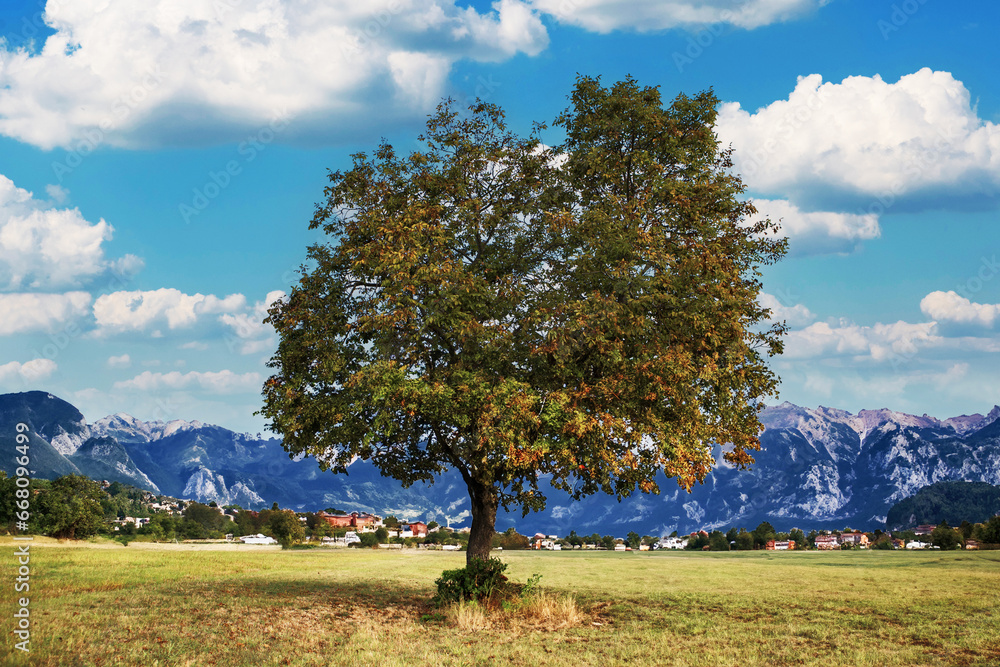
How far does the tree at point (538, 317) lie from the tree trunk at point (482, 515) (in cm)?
8

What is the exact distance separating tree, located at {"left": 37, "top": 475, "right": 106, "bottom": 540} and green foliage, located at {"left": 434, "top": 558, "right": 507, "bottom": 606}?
97.4 meters

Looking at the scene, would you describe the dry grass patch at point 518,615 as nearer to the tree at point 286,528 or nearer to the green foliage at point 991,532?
the green foliage at point 991,532

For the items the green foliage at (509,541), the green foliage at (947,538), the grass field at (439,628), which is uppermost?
the grass field at (439,628)

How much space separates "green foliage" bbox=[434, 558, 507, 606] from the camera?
2541 cm

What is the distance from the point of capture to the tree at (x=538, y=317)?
23.2 metres

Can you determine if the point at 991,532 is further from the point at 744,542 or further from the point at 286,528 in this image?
the point at 286,528

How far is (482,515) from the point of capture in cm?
2811

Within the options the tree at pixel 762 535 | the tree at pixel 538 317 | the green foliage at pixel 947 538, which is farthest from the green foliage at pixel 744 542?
the tree at pixel 538 317

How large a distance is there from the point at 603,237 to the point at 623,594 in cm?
1936

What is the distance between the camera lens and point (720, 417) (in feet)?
86.9

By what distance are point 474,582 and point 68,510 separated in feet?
323

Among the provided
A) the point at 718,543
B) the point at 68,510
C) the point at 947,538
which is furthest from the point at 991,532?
the point at 68,510

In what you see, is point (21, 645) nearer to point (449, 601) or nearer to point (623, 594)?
point (449, 601)

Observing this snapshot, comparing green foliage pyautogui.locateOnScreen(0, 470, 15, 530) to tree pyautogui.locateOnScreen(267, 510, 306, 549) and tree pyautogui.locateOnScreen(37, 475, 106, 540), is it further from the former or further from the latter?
tree pyautogui.locateOnScreen(267, 510, 306, 549)
